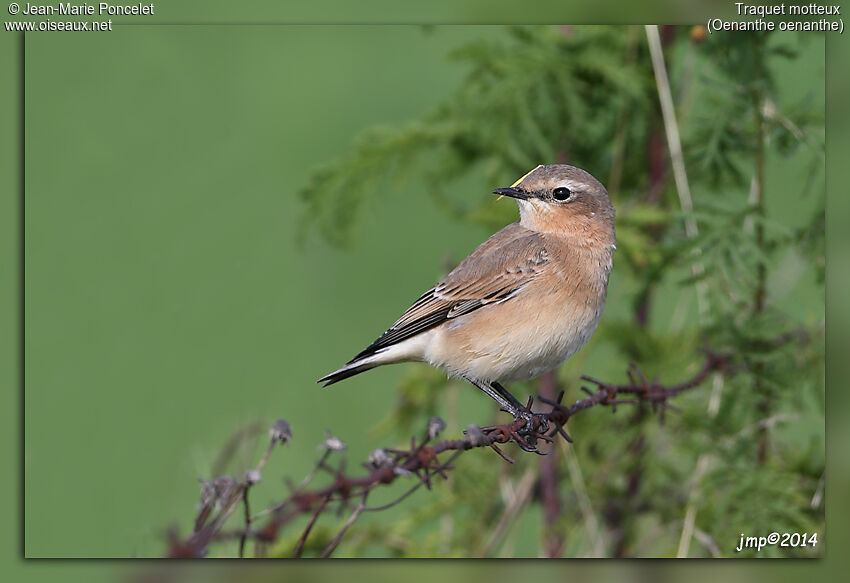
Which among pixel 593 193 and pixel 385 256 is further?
pixel 385 256

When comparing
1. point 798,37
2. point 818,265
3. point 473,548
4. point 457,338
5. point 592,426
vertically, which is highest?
point 798,37

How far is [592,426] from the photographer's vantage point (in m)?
5.75

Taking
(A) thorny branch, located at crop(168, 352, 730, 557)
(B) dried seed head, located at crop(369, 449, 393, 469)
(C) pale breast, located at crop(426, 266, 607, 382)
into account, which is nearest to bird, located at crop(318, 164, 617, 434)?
(C) pale breast, located at crop(426, 266, 607, 382)

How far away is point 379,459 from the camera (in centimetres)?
315

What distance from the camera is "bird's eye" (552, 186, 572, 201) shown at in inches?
180

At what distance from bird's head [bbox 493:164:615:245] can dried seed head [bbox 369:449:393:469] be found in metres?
1.73

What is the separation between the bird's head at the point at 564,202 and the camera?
4.55 m

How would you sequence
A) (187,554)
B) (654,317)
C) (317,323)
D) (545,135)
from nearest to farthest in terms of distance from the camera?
(187,554)
(545,135)
(654,317)
(317,323)

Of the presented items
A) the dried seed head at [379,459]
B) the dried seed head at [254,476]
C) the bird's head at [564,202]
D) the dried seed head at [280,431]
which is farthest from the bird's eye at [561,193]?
the dried seed head at [254,476]

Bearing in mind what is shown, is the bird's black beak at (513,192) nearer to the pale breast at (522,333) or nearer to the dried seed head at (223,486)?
the pale breast at (522,333)

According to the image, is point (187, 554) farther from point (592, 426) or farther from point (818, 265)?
point (818, 265)

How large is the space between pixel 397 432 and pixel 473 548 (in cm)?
85

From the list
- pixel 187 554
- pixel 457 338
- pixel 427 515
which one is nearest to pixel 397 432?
pixel 427 515

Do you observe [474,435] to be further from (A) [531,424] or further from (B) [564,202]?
(B) [564,202]
